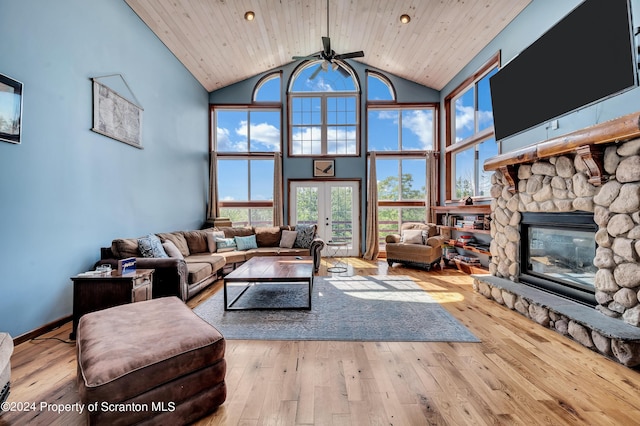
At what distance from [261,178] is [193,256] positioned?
116 inches

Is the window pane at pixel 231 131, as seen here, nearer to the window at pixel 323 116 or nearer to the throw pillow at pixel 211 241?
the window at pixel 323 116

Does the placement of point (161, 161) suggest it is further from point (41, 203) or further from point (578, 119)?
point (578, 119)

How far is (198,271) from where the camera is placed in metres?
3.87

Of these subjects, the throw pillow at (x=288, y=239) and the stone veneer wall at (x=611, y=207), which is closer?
the stone veneer wall at (x=611, y=207)

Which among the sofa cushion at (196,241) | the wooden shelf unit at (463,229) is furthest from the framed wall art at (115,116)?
the wooden shelf unit at (463,229)

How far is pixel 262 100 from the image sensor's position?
728 cm

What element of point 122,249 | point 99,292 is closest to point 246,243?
point 122,249

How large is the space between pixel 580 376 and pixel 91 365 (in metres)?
2.99

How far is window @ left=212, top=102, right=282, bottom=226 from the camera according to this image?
722 cm

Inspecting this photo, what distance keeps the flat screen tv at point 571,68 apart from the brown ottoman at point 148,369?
3642 millimetres

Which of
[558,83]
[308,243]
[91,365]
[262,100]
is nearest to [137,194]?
[308,243]

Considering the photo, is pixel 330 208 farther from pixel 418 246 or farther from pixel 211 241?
pixel 211 241

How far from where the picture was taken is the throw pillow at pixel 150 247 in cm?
361

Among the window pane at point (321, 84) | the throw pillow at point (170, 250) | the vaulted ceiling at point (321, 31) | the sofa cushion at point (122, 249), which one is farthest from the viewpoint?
the window pane at point (321, 84)
